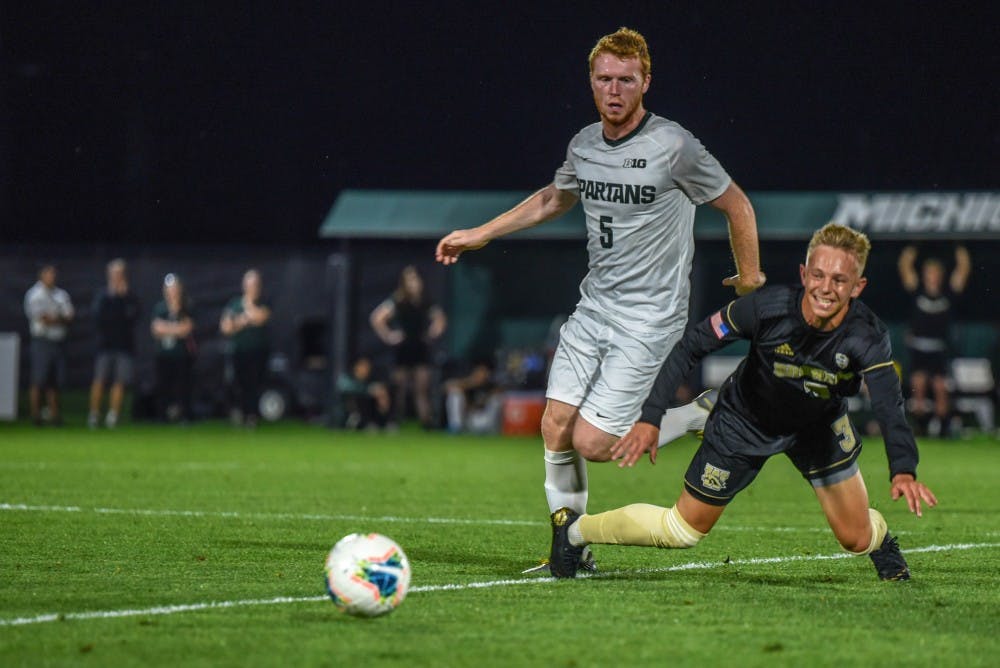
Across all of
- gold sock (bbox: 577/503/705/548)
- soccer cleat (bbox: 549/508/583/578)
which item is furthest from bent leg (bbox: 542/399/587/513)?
gold sock (bbox: 577/503/705/548)

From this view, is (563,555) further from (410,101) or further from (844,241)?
(410,101)

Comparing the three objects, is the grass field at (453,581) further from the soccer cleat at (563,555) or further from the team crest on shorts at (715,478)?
the team crest on shorts at (715,478)

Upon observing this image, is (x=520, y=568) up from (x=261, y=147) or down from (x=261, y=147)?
down

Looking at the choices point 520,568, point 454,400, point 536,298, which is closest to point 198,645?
point 520,568

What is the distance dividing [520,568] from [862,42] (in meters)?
21.4

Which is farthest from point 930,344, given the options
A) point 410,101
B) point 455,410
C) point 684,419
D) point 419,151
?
point 684,419

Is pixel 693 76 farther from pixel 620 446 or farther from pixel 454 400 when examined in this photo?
pixel 620 446

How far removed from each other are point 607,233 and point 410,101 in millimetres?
24265

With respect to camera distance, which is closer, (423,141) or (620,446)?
(620,446)

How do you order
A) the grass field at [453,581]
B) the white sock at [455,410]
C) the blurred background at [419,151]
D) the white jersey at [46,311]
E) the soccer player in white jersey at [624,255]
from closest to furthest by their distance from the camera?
the grass field at [453,581] < the soccer player in white jersey at [624,255] < the white jersey at [46,311] < the white sock at [455,410] < the blurred background at [419,151]

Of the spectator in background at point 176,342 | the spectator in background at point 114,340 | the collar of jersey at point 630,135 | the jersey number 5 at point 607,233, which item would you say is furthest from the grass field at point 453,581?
the spectator in background at point 176,342

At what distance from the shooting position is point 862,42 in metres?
27.4

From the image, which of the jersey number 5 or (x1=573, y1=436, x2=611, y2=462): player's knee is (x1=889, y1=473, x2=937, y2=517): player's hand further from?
the jersey number 5

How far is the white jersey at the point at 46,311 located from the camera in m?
21.4
